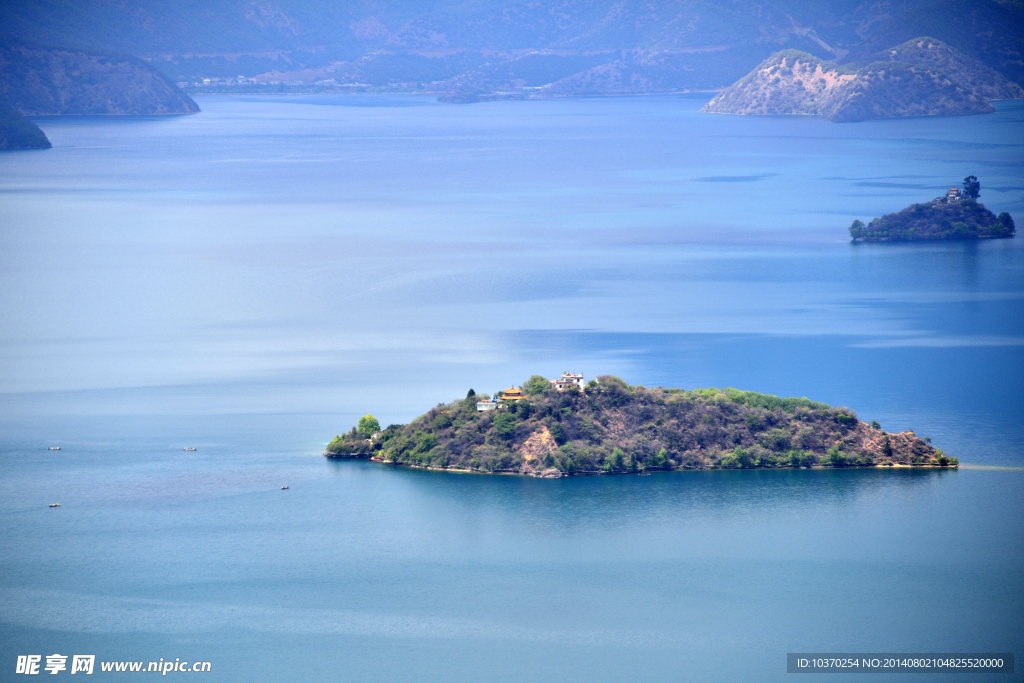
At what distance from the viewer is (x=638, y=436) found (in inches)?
1956

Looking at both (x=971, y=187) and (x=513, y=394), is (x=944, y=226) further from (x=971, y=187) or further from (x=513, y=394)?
(x=513, y=394)

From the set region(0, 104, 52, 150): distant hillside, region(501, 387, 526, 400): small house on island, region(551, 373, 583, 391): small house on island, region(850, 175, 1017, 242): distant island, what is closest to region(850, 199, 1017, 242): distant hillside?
region(850, 175, 1017, 242): distant island

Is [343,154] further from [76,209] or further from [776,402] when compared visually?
[776,402]

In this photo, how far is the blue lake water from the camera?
3956 centimetres

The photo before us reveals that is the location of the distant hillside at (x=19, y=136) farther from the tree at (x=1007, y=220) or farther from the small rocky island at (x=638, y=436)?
the small rocky island at (x=638, y=436)

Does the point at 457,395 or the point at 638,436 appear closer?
the point at 638,436

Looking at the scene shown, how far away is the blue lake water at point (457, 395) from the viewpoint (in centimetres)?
3956

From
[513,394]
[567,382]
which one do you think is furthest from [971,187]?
[513,394]

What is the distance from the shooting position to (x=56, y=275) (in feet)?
326

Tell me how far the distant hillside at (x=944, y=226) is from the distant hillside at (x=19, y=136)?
116927mm

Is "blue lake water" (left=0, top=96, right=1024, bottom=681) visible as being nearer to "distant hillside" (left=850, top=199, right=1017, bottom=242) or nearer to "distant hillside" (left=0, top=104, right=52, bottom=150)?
"distant hillside" (left=850, top=199, right=1017, bottom=242)

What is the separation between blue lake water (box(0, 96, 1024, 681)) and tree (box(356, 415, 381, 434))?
1.85 m

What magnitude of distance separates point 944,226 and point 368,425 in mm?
67428

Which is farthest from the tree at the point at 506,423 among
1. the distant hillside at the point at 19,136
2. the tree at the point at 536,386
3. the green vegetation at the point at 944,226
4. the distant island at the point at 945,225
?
the distant hillside at the point at 19,136
